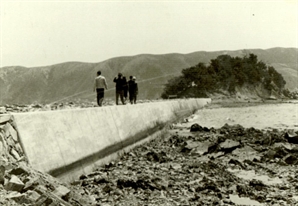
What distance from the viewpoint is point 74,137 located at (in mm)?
8180

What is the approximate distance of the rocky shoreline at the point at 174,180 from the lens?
5273 millimetres

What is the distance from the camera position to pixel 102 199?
257 inches

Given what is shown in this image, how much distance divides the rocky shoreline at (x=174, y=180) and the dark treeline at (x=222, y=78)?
57247 millimetres

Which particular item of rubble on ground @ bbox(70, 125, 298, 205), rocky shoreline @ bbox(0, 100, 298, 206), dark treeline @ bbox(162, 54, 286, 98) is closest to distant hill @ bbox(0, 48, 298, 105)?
dark treeline @ bbox(162, 54, 286, 98)

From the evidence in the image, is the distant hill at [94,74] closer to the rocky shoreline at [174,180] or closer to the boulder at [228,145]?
the boulder at [228,145]

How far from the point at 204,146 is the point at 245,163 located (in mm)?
2566

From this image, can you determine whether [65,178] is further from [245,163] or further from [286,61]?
[286,61]

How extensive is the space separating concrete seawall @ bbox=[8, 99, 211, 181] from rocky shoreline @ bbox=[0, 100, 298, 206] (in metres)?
0.31

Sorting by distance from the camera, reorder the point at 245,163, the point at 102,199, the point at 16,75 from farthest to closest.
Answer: the point at 16,75 < the point at 245,163 < the point at 102,199

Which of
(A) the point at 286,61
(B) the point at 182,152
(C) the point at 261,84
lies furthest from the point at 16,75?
(B) the point at 182,152

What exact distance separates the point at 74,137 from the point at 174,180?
2417mm

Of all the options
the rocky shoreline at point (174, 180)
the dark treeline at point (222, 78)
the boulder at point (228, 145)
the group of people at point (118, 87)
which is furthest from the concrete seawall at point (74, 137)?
the dark treeline at point (222, 78)

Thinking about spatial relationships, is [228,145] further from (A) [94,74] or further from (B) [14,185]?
(A) [94,74]

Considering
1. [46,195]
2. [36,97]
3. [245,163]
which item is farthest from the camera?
[36,97]
